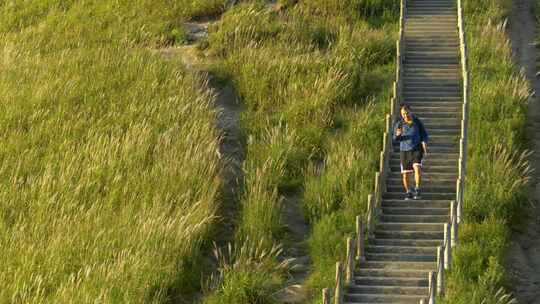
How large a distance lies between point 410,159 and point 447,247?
220cm

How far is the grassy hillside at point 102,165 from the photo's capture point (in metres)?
14.7

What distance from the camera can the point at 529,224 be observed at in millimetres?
16906

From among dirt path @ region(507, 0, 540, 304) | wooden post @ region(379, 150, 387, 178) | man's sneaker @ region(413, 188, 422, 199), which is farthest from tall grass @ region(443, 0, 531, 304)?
wooden post @ region(379, 150, 387, 178)

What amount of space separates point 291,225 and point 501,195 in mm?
3365

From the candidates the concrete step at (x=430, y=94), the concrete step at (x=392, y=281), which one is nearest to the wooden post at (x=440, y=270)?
the concrete step at (x=392, y=281)

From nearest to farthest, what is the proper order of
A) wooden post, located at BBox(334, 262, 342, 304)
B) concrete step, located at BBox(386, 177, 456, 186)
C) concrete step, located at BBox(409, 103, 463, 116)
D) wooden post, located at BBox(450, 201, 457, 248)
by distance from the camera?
wooden post, located at BBox(334, 262, 342, 304) < wooden post, located at BBox(450, 201, 457, 248) < concrete step, located at BBox(386, 177, 456, 186) < concrete step, located at BBox(409, 103, 463, 116)

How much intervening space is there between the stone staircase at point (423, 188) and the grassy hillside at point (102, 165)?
2645 millimetres

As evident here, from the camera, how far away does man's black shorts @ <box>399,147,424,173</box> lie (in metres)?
16.8

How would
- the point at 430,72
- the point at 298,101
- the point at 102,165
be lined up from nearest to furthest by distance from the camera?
the point at 102,165 → the point at 298,101 → the point at 430,72

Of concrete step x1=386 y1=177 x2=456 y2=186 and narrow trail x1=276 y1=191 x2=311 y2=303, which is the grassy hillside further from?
concrete step x1=386 y1=177 x2=456 y2=186

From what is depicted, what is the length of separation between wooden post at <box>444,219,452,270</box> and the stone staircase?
0.18m

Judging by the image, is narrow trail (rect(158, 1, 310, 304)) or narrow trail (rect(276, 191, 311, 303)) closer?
narrow trail (rect(276, 191, 311, 303))

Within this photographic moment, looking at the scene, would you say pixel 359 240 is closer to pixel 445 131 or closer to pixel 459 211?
pixel 459 211

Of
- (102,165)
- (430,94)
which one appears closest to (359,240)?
(102,165)
